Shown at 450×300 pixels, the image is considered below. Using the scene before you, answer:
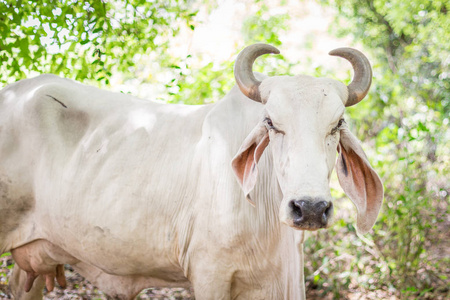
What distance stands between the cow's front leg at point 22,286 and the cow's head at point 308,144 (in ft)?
8.38

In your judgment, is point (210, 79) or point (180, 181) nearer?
point (180, 181)

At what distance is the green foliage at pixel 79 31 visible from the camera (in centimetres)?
401

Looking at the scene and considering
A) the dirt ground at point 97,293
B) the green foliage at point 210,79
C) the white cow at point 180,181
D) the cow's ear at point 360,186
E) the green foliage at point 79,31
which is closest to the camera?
the white cow at point 180,181

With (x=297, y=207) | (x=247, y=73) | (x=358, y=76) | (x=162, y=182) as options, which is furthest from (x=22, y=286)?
(x=358, y=76)

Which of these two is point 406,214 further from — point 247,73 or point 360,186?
point 247,73

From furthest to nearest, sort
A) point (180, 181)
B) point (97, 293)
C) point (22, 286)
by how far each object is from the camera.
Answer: point (97, 293) → point (22, 286) → point (180, 181)

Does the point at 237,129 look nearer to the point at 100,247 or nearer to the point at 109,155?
the point at 109,155

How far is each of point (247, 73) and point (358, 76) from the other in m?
0.62

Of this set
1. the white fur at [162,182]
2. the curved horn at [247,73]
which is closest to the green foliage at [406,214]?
Result: the white fur at [162,182]

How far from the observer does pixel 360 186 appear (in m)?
2.84

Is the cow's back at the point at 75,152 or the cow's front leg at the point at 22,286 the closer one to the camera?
the cow's back at the point at 75,152

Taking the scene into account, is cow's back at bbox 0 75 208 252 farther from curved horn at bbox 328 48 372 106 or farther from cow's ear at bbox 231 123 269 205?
curved horn at bbox 328 48 372 106

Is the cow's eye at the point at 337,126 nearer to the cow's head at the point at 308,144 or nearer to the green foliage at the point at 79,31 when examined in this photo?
the cow's head at the point at 308,144

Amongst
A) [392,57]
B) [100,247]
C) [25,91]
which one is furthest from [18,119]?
[392,57]
